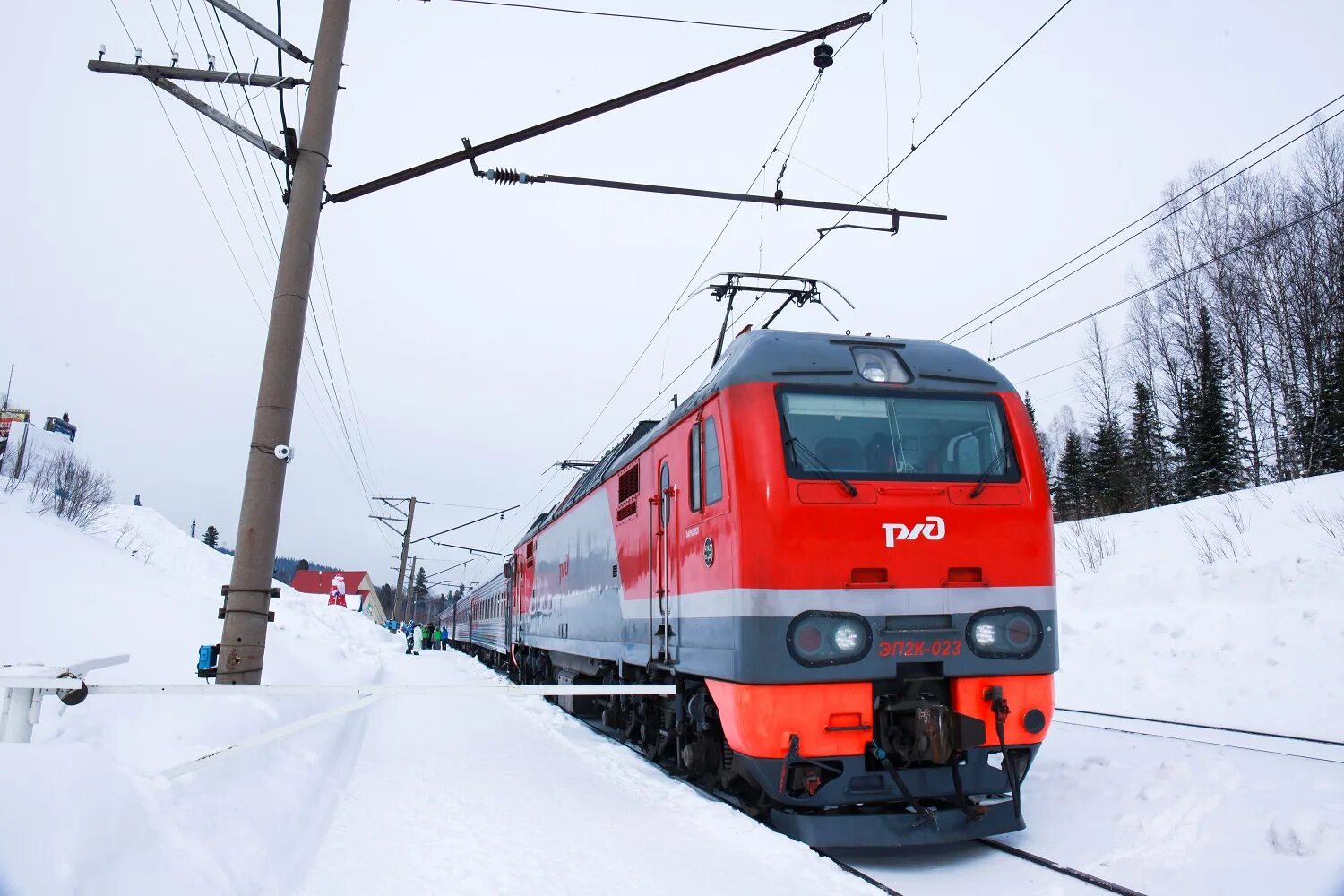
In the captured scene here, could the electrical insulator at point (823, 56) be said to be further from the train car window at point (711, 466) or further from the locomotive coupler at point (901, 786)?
the locomotive coupler at point (901, 786)

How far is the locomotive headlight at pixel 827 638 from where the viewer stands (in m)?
5.39

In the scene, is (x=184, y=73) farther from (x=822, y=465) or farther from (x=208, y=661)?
(x=822, y=465)

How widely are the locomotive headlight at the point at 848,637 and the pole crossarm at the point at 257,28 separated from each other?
238 inches

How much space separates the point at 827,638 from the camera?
215 inches

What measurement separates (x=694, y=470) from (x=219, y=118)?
4461mm

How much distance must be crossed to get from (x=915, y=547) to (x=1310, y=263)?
24.2 meters

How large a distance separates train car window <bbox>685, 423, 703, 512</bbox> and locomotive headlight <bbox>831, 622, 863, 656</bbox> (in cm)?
151

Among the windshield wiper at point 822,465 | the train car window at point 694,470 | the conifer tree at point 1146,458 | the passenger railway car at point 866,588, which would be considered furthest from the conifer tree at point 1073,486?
the windshield wiper at point 822,465

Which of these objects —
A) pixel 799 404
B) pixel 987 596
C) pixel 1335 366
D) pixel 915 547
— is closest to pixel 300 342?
pixel 799 404

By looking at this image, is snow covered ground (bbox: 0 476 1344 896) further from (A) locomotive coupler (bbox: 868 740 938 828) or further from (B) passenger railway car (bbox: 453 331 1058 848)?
(B) passenger railway car (bbox: 453 331 1058 848)

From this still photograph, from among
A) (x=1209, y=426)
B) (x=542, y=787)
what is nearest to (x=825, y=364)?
(x=542, y=787)

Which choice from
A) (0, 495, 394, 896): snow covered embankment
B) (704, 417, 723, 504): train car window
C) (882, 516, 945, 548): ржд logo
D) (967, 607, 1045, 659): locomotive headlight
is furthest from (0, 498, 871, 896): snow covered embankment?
(704, 417, 723, 504): train car window

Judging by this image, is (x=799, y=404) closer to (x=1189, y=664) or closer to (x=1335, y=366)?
(x=1189, y=664)

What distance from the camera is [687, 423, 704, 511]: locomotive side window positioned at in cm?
658
